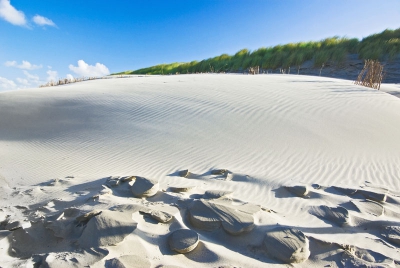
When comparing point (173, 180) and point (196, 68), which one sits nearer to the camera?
point (173, 180)

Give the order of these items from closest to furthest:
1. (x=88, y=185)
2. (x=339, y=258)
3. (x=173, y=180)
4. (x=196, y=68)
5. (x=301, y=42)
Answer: (x=339, y=258)
(x=88, y=185)
(x=173, y=180)
(x=301, y=42)
(x=196, y=68)

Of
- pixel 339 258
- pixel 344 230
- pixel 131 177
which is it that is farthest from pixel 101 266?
pixel 344 230

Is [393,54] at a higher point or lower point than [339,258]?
higher

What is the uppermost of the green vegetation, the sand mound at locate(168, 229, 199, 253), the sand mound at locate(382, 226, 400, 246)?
the green vegetation

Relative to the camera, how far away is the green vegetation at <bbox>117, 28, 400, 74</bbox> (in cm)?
1603

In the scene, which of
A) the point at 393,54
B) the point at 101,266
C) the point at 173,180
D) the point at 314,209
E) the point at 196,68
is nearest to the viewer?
the point at 101,266

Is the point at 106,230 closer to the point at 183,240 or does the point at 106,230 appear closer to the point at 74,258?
the point at 74,258

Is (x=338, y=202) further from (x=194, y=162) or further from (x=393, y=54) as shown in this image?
(x=393, y=54)

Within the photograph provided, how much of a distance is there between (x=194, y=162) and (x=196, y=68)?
19580 mm

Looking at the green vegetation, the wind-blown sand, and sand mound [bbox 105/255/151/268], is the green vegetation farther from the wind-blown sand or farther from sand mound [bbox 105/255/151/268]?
sand mound [bbox 105/255/151/268]

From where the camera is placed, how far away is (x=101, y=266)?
5.86ft

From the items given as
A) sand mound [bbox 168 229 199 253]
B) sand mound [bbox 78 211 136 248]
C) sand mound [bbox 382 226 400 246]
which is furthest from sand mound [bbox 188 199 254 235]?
sand mound [bbox 382 226 400 246]

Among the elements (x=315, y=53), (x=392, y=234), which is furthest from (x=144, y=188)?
(x=315, y=53)

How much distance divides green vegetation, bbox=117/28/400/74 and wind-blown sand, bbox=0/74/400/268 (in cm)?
1043
